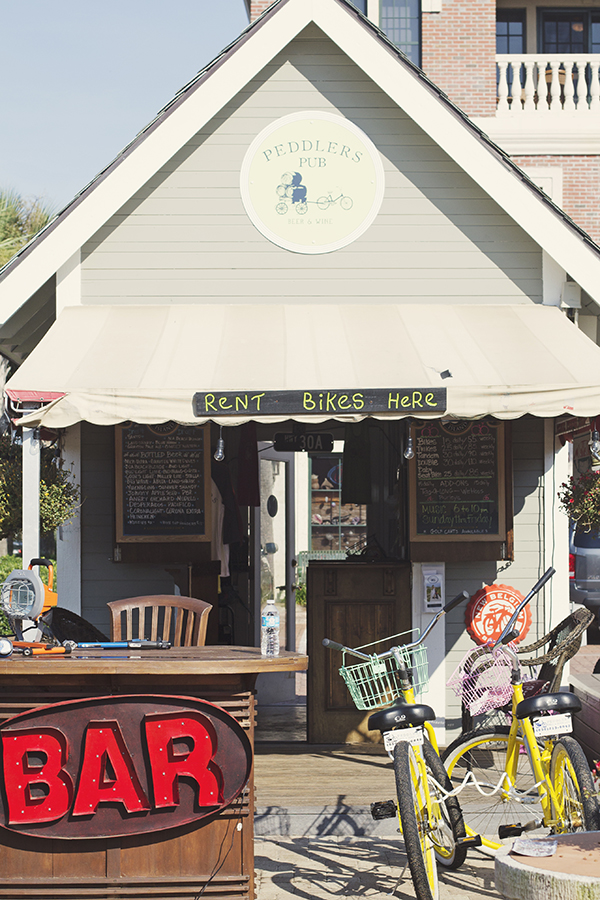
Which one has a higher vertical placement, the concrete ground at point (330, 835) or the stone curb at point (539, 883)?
the stone curb at point (539, 883)

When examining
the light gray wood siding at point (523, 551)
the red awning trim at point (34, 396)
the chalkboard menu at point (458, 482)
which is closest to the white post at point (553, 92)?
the light gray wood siding at point (523, 551)

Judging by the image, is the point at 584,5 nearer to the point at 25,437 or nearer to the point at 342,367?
the point at 342,367

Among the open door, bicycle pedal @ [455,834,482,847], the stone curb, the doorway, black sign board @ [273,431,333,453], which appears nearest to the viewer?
the stone curb

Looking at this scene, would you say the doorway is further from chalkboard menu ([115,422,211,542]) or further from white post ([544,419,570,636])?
white post ([544,419,570,636])

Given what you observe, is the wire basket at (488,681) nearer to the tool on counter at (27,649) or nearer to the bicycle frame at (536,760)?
the bicycle frame at (536,760)

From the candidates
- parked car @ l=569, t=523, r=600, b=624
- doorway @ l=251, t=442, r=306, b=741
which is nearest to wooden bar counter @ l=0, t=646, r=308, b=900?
doorway @ l=251, t=442, r=306, b=741

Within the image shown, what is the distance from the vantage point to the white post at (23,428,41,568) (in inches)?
227

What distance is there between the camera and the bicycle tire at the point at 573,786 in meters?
4.10

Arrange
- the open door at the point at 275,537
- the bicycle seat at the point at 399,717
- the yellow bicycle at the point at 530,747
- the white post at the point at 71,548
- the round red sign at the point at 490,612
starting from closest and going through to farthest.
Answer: the yellow bicycle at the point at 530,747, the bicycle seat at the point at 399,717, the round red sign at the point at 490,612, the white post at the point at 71,548, the open door at the point at 275,537

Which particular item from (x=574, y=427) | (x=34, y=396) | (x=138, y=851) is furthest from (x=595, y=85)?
(x=138, y=851)

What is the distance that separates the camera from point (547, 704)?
14.6 feet

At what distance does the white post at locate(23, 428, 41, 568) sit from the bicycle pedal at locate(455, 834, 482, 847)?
3132 mm

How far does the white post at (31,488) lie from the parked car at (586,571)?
9.97 metres

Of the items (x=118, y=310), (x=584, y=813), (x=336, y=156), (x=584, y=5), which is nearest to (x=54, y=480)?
(x=118, y=310)
